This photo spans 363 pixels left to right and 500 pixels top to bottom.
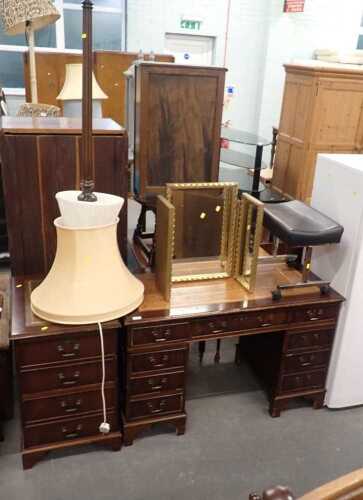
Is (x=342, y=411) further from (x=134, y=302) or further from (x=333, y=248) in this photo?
(x=134, y=302)

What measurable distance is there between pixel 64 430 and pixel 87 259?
2.84 ft

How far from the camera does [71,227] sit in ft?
5.43

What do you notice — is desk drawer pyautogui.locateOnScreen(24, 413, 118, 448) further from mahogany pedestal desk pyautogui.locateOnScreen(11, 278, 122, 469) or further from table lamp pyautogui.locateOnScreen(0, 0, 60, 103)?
table lamp pyautogui.locateOnScreen(0, 0, 60, 103)

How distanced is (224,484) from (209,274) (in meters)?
0.96

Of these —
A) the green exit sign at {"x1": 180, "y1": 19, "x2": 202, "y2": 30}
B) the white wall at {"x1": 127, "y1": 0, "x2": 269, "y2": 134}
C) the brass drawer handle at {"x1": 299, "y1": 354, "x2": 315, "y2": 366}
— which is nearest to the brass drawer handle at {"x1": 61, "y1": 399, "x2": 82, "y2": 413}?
the brass drawer handle at {"x1": 299, "y1": 354, "x2": 315, "y2": 366}

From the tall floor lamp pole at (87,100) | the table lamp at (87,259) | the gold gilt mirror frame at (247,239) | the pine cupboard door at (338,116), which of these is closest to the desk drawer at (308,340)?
the gold gilt mirror frame at (247,239)

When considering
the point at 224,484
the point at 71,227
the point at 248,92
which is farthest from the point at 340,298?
the point at 248,92

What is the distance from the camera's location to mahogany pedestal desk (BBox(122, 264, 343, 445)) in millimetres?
2098

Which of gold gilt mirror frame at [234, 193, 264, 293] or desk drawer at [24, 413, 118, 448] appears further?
gold gilt mirror frame at [234, 193, 264, 293]

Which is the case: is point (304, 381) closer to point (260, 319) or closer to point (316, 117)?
point (260, 319)

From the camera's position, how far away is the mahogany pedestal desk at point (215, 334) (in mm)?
2098

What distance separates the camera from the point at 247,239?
92.1 inches

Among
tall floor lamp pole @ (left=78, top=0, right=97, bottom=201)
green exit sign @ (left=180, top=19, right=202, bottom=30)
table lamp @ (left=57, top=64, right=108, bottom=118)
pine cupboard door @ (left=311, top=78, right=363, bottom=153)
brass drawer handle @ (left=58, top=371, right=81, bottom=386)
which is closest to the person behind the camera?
tall floor lamp pole @ (left=78, top=0, right=97, bottom=201)

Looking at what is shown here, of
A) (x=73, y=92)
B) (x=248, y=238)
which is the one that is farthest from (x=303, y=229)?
(x=73, y=92)
